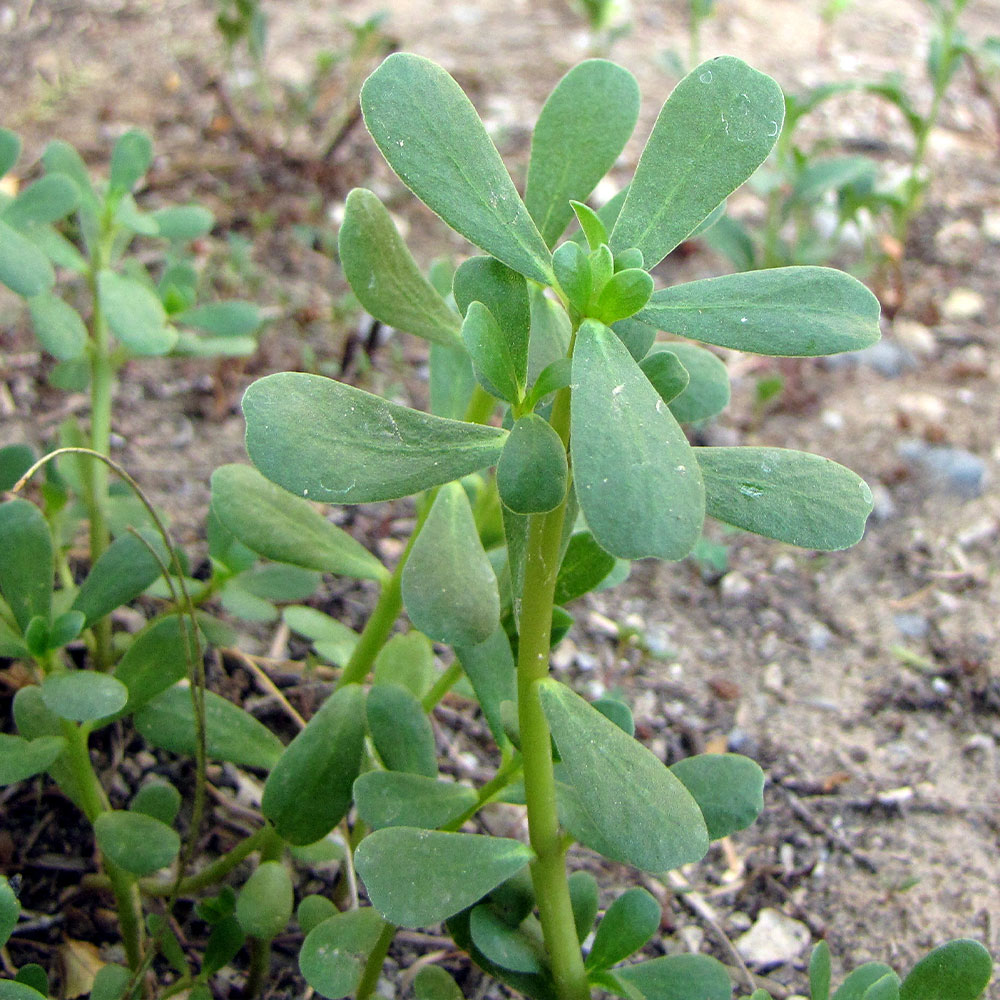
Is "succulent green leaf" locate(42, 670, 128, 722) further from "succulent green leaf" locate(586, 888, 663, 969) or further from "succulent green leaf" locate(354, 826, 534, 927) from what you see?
"succulent green leaf" locate(586, 888, 663, 969)

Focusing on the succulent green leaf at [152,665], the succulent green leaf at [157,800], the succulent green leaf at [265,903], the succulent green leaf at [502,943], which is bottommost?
the succulent green leaf at [502,943]

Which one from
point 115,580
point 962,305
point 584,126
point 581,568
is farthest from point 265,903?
point 962,305

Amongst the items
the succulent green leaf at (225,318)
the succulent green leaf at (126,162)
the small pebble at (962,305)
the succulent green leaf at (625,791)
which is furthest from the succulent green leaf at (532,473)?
the small pebble at (962,305)

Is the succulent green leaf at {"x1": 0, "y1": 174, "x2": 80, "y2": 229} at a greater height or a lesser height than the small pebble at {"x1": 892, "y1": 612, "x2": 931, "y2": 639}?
greater

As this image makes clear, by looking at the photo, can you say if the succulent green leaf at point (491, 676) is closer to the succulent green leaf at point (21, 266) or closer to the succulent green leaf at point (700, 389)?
the succulent green leaf at point (700, 389)

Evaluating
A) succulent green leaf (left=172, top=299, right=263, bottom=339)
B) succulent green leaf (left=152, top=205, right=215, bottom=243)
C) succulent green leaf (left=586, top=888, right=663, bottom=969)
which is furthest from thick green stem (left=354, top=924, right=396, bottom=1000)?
succulent green leaf (left=152, top=205, right=215, bottom=243)

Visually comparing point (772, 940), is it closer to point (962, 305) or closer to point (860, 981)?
point (860, 981)
